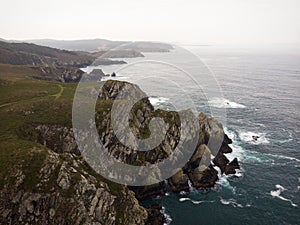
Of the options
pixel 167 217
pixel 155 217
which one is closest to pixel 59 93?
pixel 155 217

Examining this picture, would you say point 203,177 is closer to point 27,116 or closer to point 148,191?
point 148,191

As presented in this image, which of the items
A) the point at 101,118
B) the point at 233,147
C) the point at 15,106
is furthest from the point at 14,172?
the point at 233,147

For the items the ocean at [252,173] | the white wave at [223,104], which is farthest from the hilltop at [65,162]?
the white wave at [223,104]

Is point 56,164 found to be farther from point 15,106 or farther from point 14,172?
point 15,106

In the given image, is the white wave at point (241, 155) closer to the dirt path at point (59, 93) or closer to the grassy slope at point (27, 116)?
the grassy slope at point (27, 116)

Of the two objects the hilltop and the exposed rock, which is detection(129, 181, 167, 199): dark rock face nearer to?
the hilltop
